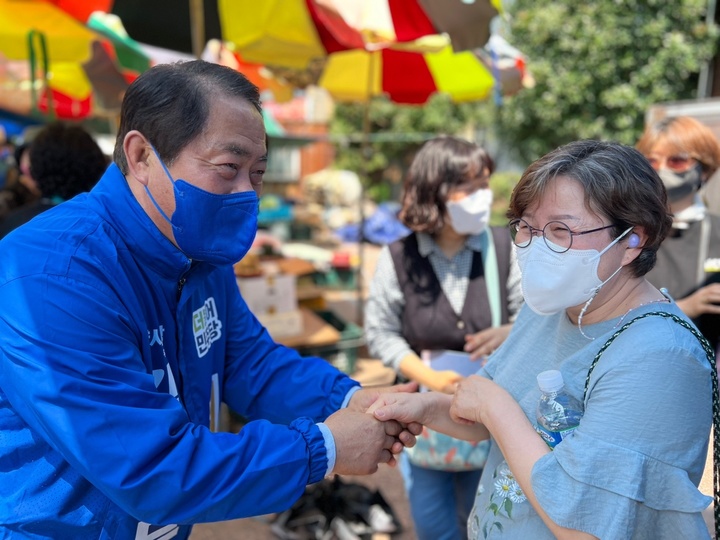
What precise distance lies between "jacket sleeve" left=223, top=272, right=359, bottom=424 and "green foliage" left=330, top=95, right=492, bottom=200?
55.6ft

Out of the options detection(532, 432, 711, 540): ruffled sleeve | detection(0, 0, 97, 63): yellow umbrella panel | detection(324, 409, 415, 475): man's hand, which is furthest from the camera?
detection(0, 0, 97, 63): yellow umbrella panel

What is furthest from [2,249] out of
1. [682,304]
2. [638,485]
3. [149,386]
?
[682,304]

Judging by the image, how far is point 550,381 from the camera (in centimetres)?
132

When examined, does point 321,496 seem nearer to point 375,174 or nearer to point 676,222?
point 676,222

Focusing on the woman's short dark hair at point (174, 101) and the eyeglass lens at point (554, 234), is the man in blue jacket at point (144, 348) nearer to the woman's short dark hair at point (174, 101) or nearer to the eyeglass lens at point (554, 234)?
the woman's short dark hair at point (174, 101)

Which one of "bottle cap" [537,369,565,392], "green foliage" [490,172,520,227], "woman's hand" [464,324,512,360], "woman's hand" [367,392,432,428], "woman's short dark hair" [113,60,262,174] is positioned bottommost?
"green foliage" [490,172,520,227]

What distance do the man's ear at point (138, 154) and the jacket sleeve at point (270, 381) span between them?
60 cm

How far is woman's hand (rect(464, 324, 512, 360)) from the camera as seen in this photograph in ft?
7.75

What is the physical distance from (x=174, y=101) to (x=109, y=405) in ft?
2.30

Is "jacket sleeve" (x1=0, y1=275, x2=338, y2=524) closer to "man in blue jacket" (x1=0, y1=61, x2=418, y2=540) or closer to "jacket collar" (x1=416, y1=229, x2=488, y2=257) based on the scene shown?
"man in blue jacket" (x1=0, y1=61, x2=418, y2=540)

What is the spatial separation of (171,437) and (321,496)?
249 centimetres

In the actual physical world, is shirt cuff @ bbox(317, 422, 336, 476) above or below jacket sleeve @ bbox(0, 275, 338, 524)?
below

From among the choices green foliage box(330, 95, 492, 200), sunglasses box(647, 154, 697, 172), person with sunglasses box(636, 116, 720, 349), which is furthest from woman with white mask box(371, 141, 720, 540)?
green foliage box(330, 95, 492, 200)

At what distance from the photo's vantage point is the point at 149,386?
50.9 inches
